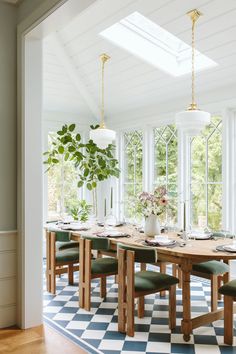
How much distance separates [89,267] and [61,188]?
2.72 m

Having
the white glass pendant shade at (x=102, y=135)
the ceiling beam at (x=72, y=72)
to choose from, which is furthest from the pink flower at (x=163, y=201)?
the ceiling beam at (x=72, y=72)

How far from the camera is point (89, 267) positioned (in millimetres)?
A: 3672

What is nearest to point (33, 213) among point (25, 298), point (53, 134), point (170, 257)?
point (25, 298)

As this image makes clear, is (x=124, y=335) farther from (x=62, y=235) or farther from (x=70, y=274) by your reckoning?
(x=70, y=274)

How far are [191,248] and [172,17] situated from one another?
7.51 ft

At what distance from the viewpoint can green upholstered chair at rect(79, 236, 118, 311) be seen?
365 centimetres

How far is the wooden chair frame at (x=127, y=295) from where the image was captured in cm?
307

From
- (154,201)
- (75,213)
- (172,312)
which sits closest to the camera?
(172,312)

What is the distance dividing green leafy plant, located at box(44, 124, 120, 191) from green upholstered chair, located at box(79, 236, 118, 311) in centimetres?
238

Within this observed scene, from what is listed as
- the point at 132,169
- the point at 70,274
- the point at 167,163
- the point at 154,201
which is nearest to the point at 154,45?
the point at 167,163

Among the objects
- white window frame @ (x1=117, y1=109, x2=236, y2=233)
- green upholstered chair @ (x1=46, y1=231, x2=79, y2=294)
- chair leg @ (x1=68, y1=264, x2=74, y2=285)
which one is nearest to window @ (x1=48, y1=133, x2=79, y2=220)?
white window frame @ (x1=117, y1=109, x2=236, y2=233)

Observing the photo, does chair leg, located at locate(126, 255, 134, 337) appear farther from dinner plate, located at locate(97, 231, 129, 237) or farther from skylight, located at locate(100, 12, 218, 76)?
skylight, located at locate(100, 12, 218, 76)

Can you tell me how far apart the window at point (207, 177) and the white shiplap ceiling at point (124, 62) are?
56cm

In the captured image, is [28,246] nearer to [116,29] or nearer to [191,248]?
[191,248]
